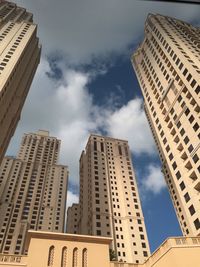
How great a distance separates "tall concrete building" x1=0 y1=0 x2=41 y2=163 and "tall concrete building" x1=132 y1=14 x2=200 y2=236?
1059 inches

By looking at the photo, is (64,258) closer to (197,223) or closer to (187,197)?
(197,223)

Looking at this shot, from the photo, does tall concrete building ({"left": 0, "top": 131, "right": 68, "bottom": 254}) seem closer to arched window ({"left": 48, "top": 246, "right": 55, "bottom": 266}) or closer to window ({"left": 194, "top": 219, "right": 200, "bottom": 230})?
window ({"left": 194, "top": 219, "right": 200, "bottom": 230})

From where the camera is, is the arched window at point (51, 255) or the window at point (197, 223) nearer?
the arched window at point (51, 255)

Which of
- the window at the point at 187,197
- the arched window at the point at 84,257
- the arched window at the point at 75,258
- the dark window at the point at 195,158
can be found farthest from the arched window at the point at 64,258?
the dark window at the point at 195,158

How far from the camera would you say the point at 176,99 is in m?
45.4

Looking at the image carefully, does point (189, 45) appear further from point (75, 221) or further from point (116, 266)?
point (75, 221)

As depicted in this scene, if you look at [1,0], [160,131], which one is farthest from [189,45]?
[1,0]

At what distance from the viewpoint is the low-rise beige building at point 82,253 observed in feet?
60.6

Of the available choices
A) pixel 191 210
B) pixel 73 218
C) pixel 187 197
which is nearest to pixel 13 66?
pixel 187 197

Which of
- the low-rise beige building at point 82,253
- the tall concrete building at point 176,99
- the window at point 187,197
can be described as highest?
the tall concrete building at point 176,99

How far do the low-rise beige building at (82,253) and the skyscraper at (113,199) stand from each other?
45.7 metres

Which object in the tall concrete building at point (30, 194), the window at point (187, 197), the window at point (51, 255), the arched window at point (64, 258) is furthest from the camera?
the tall concrete building at point (30, 194)

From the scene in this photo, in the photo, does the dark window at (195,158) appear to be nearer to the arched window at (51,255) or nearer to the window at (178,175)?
the window at (178,175)

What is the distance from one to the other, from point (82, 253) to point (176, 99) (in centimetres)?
3204
